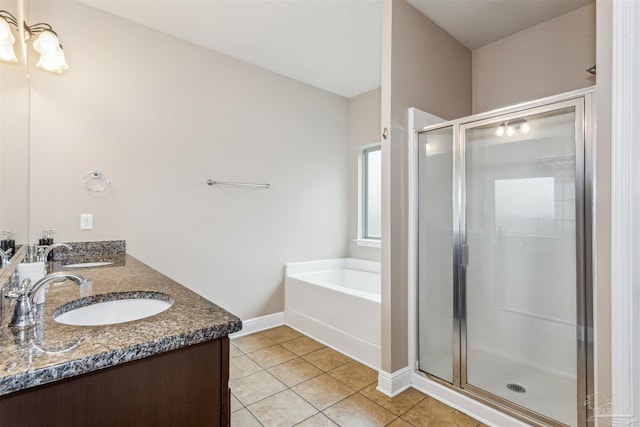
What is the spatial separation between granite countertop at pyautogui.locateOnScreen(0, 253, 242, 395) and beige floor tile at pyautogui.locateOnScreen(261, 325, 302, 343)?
6.46 feet

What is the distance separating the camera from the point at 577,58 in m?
2.26

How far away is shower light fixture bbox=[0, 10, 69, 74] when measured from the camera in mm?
1611

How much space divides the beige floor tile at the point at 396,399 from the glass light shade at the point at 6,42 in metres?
2.84

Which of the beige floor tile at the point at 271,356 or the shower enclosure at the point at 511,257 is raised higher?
the shower enclosure at the point at 511,257

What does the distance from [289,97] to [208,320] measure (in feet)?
9.61

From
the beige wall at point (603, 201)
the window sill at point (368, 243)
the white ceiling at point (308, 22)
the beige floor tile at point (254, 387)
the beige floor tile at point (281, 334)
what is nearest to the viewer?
the beige wall at point (603, 201)

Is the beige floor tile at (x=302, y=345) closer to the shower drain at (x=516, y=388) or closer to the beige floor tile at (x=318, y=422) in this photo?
the beige floor tile at (x=318, y=422)

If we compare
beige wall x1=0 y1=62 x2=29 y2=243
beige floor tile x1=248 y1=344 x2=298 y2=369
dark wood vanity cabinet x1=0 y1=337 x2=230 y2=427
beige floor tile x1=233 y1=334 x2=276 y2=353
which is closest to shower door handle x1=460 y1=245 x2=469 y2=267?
beige floor tile x1=248 y1=344 x2=298 y2=369

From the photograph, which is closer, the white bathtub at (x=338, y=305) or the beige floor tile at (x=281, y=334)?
the white bathtub at (x=338, y=305)

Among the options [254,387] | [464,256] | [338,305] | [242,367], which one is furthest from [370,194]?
[254,387]

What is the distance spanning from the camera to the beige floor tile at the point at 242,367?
2268mm

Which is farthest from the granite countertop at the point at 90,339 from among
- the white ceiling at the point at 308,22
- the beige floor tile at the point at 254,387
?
the white ceiling at the point at 308,22

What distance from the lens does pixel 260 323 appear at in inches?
123

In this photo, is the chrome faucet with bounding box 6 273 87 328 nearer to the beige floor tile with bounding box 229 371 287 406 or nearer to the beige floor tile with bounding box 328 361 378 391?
the beige floor tile with bounding box 229 371 287 406
